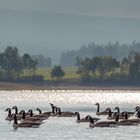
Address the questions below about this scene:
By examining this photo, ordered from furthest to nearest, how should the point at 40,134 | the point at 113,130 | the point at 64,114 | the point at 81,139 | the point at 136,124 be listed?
the point at 64,114
the point at 136,124
the point at 113,130
the point at 40,134
the point at 81,139

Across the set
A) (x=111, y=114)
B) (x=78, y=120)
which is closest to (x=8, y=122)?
(x=78, y=120)

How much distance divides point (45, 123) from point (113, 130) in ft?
42.8

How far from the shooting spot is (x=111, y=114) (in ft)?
374

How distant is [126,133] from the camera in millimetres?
88312

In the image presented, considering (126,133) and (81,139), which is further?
(126,133)

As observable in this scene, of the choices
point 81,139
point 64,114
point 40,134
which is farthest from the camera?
point 64,114

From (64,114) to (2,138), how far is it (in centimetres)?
3277

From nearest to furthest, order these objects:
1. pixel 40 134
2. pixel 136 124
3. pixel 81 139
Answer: pixel 81 139, pixel 40 134, pixel 136 124

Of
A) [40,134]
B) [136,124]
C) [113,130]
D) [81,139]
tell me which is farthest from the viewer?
[136,124]

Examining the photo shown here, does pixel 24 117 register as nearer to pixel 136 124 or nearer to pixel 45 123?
pixel 45 123

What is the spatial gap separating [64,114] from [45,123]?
11993 mm

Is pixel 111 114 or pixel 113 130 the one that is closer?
pixel 113 130

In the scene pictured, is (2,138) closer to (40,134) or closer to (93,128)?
(40,134)

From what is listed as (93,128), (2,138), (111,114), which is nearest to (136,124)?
(93,128)
